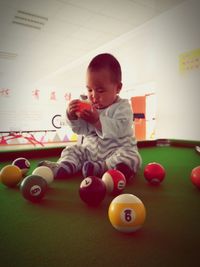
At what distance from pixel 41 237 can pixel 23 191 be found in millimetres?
357

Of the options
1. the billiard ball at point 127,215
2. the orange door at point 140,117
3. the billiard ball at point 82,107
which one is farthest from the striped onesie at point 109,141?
the orange door at point 140,117

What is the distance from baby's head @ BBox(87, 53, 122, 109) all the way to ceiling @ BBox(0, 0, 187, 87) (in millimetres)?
2645

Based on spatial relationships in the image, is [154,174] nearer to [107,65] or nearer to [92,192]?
[92,192]

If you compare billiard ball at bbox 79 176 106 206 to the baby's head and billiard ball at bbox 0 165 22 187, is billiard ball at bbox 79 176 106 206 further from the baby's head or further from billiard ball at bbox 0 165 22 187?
the baby's head

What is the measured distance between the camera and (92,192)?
0.83m

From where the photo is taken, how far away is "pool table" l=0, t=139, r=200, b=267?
477 mm

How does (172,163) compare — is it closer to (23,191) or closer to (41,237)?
(23,191)

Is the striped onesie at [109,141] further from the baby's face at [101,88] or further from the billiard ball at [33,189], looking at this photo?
the billiard ball at [33,189]

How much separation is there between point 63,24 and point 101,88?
358 centimetres

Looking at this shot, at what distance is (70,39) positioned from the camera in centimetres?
532

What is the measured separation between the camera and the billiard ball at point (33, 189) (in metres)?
0.89

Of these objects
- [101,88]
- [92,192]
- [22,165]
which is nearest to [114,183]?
[92,192]

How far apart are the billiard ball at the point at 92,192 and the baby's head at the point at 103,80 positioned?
821 mm

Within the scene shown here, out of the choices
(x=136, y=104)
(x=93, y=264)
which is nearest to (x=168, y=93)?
(x=136, y=104)
